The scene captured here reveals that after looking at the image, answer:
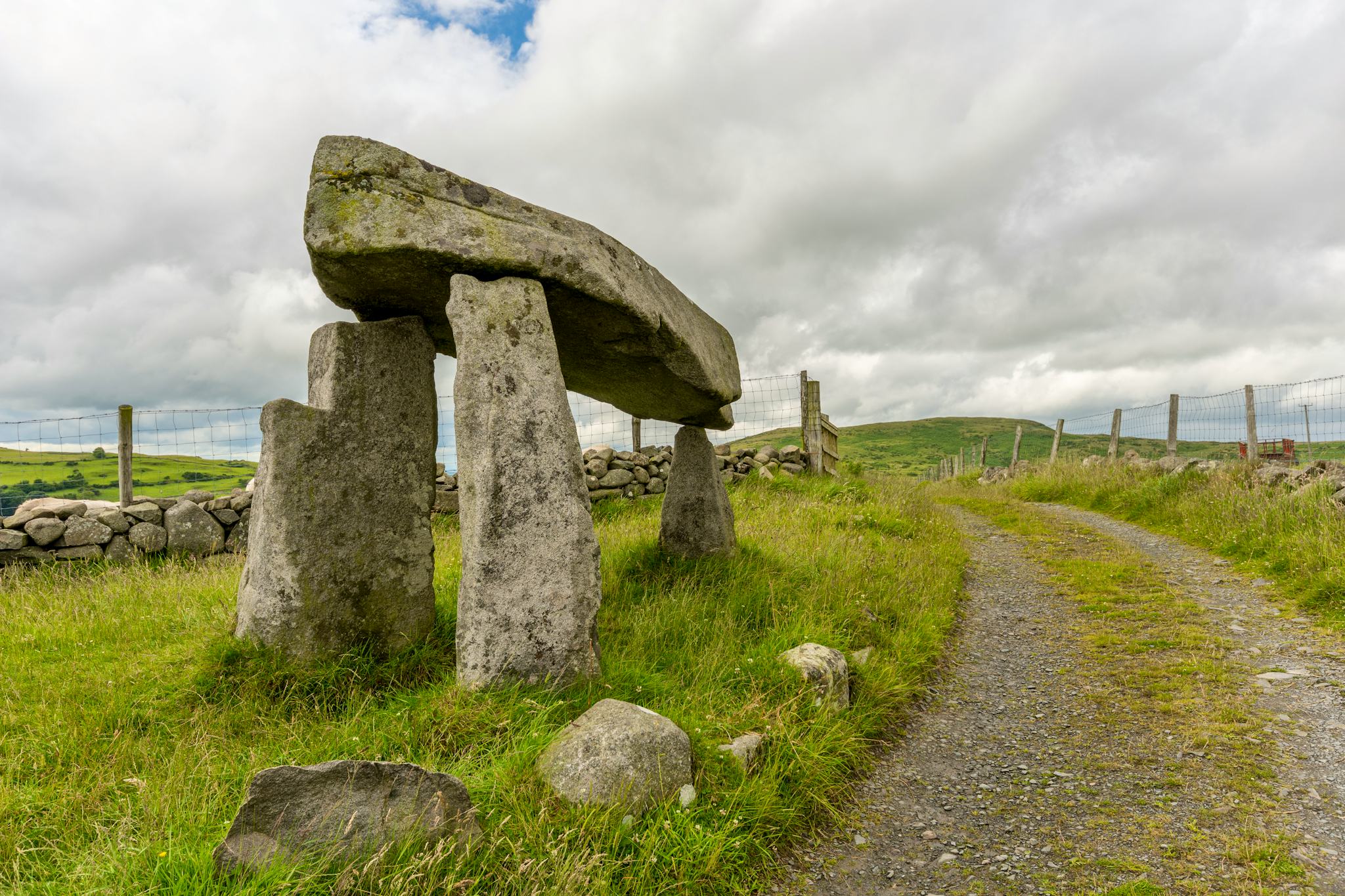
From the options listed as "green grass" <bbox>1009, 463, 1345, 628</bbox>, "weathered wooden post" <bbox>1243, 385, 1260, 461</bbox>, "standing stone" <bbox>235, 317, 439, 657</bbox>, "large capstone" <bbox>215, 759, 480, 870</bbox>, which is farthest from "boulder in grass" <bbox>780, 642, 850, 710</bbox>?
"weathered wooden post" <bbox>1243, 385, 1260, 461</bbox>

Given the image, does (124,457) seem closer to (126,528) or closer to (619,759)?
(126,528)

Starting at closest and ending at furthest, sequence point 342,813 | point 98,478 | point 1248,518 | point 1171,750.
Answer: point 342,813
point 1171,750
point 1248,518
point 98,478

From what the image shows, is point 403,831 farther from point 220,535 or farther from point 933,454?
point 933,454

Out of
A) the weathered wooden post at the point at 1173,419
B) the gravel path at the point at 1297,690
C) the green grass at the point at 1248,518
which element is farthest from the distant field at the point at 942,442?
the gravel path at the point at 1297,690

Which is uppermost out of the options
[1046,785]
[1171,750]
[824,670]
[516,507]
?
[516,507]

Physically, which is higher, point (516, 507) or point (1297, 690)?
point (516, 507)

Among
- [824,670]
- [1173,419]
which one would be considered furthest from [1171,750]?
[1173,419]

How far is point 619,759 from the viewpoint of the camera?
341 cm

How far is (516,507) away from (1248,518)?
1048cm

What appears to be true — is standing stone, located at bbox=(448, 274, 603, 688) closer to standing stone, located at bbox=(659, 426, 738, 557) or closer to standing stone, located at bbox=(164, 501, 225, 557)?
standing stone, located at bbox=(659, 426, 738, 557)

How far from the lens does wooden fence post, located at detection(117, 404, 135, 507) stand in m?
10.1

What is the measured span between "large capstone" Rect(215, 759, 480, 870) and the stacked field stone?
724cm

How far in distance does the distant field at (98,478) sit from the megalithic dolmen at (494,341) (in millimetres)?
8745

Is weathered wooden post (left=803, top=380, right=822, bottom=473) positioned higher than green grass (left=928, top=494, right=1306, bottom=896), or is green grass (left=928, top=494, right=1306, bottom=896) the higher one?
weathered wooden post (left=803, top=380, right=822, bottom=473)
